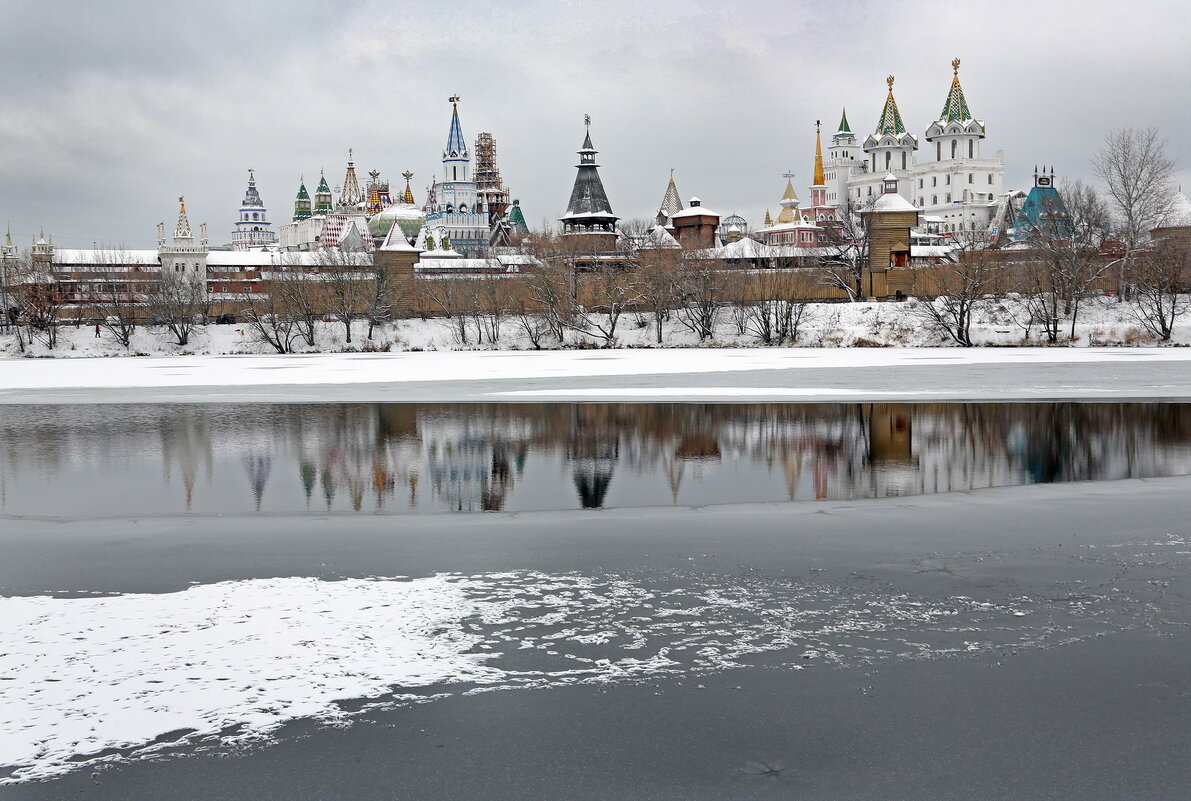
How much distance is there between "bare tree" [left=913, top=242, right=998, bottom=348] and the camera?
132 feet

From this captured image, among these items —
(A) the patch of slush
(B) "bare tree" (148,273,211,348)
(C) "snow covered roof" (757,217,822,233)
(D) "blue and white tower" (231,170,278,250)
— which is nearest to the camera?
(A) the patch of slush

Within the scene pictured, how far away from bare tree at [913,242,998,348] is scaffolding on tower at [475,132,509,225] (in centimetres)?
7974

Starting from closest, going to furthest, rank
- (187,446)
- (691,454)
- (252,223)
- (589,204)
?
(691,454) → (187,446) → (589,204) → (252,223)

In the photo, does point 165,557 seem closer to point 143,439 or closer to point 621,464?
point 621,464

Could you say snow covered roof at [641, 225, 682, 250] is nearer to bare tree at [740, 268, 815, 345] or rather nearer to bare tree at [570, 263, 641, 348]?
bare tree at [570, 263, 641, 348]

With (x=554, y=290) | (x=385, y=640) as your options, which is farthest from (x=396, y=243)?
(x=385, y=640)

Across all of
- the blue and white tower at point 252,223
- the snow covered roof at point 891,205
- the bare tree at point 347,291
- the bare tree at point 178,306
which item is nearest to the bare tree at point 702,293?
the snow covered roof at point 891,205

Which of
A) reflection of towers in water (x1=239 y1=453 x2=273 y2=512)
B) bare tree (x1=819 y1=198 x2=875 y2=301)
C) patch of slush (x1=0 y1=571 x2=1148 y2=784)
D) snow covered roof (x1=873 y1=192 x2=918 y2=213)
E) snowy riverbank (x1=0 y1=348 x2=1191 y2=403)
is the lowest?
patch of slush (x1=0 y1=571 x2=1148 y2=784)

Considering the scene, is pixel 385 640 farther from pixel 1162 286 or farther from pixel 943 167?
pixel 943 167

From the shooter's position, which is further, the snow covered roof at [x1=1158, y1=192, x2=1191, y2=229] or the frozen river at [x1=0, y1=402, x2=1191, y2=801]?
the snow covered roof at [x1=1158, y1=192, x2=1191, y2=229]

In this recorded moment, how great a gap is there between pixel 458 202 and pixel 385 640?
117 metres

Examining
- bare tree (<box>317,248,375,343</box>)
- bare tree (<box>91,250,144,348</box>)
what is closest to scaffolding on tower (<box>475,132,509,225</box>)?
bare tree (<box>91,250,144,348</box>)

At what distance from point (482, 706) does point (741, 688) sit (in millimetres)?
1219

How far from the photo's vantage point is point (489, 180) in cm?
12162
